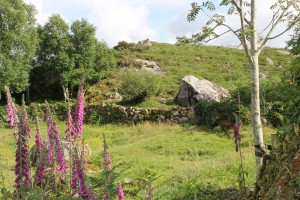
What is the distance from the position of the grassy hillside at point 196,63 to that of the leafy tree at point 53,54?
5246 mm

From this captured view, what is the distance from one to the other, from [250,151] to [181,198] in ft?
27.5

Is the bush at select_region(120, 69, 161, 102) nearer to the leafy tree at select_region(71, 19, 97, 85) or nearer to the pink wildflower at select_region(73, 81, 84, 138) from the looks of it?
the leafy tree at select_region(71, 19, 97, 85)

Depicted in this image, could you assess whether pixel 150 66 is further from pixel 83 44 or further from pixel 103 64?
pixel 83 44

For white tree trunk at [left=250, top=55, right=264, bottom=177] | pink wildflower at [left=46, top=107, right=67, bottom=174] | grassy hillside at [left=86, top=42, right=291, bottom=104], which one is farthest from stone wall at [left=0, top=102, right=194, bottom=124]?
pink wildflower at [left=46, top=107, right=67, bottom=174]

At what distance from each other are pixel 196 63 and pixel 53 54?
17.7m

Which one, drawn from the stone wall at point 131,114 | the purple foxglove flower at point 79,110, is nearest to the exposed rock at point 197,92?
the stone wall at point 131,114

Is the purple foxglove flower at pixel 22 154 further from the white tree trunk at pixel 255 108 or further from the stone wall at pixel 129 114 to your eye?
the stone wall at pixel 129 114

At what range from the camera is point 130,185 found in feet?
33.8

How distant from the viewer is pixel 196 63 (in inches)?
1940

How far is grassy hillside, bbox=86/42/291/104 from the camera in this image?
139 ft

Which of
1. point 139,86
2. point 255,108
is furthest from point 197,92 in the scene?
point 255,108

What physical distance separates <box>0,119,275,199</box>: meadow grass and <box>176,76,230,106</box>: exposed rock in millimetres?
6410

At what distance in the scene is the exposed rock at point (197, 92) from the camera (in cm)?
2895

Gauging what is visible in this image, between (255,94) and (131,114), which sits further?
(131,114)
